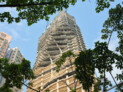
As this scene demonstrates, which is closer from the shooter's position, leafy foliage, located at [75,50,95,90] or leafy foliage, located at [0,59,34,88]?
leafy foliage, located at [75,50,95,90]

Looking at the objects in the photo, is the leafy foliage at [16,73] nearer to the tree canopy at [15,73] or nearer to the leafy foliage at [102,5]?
the tree canopy at [15,73]

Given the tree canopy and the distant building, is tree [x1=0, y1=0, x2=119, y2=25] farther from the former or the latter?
the distant building

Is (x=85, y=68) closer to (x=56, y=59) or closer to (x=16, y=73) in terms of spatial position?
(x=16, y=73)

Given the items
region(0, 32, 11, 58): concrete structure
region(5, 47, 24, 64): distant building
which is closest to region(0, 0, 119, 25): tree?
region(0, 32, 11, 58): concrete structure

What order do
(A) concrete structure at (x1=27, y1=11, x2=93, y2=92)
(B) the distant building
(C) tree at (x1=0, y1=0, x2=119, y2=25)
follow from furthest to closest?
(B) the distant building < (A) concrete structure at (x1=27, y1=11, x2=93, y2=92) < (C) tree at (x1=0, y1=0, x2=119, y2=25)

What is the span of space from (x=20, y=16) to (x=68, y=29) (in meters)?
37.7

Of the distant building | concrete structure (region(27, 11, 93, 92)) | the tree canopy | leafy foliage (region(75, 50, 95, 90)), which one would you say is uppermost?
the distant building

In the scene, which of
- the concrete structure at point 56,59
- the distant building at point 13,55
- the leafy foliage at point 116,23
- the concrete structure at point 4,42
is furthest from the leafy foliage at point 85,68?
the distant building at point 13,55

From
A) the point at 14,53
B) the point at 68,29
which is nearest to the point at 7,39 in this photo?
the point at 14,53

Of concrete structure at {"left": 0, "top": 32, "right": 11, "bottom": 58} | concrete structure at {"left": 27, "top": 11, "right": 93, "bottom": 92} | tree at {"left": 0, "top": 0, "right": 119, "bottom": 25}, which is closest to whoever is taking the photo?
tree at {"left": 0, "top": 0, "right": 119, "bottom": 25}

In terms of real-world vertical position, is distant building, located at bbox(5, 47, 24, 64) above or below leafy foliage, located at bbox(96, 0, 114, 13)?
above

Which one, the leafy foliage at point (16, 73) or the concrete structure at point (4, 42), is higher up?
the concrete structure at point (4, 42)

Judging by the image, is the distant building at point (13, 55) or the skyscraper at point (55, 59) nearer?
the skyscraper at point (55, 59)

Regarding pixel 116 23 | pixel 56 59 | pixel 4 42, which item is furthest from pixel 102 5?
pixel 4 42
